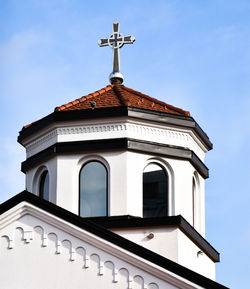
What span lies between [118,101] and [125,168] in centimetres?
198

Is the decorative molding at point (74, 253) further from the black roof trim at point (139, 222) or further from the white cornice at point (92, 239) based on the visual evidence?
the black roof trim at point (139, 222)

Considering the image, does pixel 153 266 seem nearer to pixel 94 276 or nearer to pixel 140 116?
pixel 94 276

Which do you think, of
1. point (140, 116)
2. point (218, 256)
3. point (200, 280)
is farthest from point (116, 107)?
point (200, 280)

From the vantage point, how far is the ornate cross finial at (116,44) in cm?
2789

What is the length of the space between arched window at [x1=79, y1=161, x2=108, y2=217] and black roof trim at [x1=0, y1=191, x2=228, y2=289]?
12.2 ft

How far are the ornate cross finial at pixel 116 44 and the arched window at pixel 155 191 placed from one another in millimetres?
3451

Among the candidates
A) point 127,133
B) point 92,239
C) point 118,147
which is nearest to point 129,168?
point 118,147

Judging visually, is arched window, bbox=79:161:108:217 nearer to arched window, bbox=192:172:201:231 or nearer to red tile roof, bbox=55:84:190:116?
red tile roof, bbox=55:84:190:116

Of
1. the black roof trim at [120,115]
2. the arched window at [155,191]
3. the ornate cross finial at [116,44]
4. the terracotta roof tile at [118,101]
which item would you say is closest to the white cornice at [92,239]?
the arched window at [155,191]

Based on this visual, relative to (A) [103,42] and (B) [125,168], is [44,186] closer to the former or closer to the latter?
(B) [125,168]

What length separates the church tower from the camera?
24781 mm

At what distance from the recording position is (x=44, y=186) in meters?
26.0

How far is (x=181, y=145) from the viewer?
85.0ft

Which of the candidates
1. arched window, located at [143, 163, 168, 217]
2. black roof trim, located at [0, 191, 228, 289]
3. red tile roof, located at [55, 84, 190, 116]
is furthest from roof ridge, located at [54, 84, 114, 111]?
black roof trim, located at [0, 191, 228, 289]
